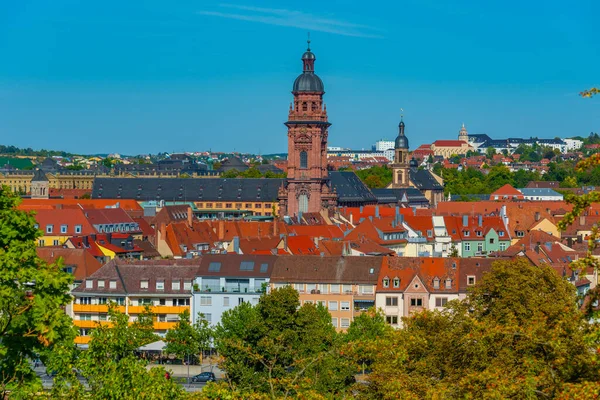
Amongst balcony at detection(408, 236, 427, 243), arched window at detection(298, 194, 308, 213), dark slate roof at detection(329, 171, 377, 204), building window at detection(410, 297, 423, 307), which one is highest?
dark slate roof at detection(329, 171, 377, 204)

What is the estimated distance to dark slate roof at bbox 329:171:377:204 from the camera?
17162cm

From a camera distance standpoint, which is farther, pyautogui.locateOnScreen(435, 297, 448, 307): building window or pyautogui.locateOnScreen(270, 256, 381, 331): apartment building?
pyautogui.locateOnScreen(270, 256, 381, 331): apartment building

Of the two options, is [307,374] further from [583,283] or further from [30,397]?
[583,283]

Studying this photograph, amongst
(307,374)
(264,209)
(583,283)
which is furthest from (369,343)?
(264,209)

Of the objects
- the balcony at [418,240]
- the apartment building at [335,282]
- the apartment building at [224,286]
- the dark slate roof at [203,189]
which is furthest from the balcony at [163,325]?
the dark slate roof at [203,189]

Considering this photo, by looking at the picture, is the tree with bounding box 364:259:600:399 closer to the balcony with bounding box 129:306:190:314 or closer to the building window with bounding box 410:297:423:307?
the building window with bounding box 410:297:423:307

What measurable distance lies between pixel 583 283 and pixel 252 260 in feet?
72.3

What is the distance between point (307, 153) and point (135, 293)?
7277cm

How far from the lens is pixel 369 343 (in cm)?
4191

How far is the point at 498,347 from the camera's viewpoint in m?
42.8

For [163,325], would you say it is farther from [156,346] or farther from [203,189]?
[203,189]

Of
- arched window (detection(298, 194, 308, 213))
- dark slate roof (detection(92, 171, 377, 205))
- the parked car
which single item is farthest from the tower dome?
the parked car

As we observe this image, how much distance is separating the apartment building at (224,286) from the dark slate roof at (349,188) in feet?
296

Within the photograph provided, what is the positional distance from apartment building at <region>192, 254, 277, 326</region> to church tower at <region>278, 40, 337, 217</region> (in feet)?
219
